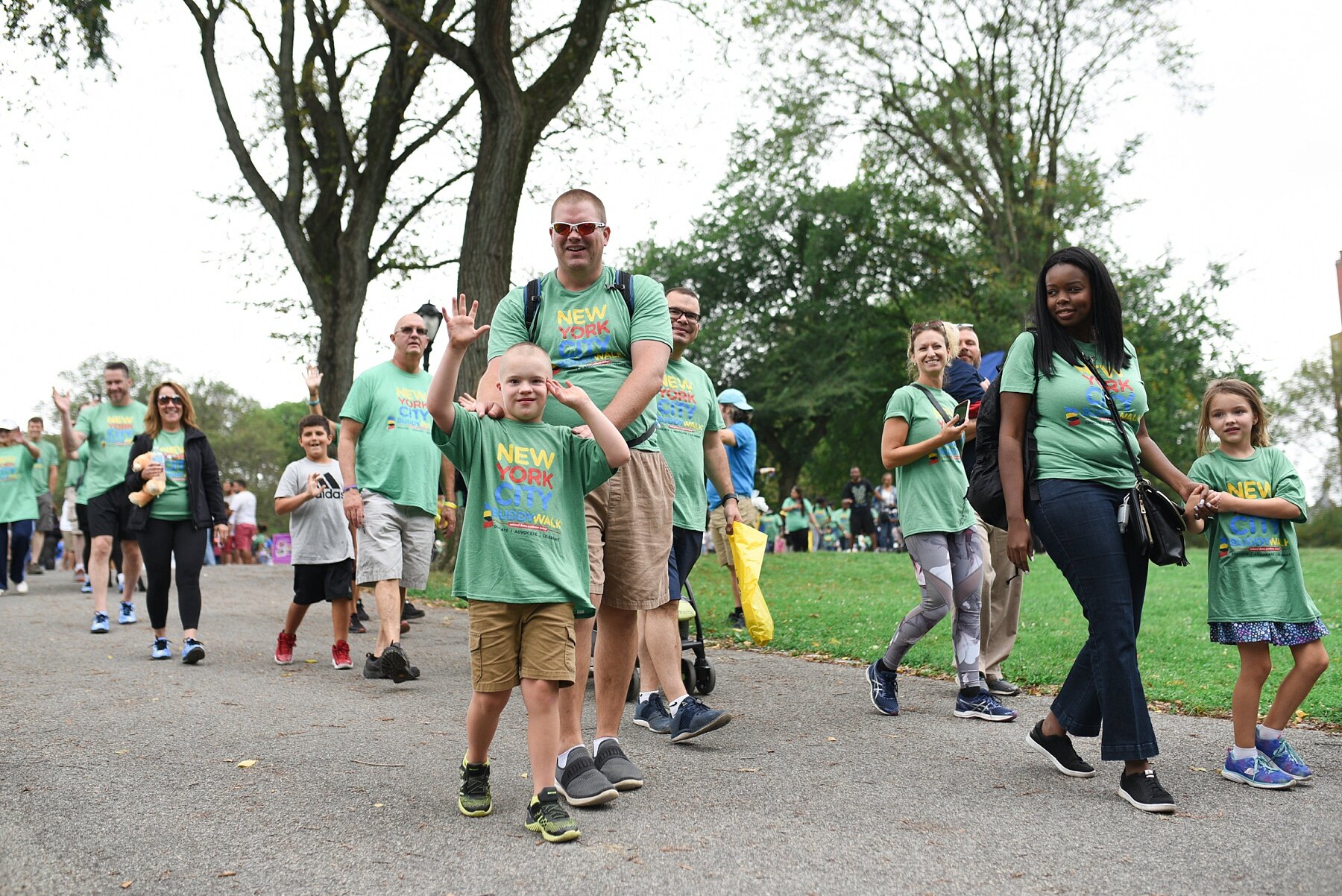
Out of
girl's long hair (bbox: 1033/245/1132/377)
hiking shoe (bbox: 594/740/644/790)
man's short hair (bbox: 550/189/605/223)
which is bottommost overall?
hiking shoe (bbox: 594/740/644/790)

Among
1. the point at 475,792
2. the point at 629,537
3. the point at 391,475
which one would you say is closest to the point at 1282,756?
the point at 629,537

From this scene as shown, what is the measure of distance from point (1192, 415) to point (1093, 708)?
32775 millimetres

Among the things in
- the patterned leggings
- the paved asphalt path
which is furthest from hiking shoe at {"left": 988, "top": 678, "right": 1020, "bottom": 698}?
the patterned leggings

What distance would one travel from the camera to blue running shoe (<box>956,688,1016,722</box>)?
20.4 feet

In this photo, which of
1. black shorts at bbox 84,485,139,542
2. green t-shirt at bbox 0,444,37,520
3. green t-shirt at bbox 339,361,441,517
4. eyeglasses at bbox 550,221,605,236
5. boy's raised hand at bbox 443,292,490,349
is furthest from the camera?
green t-shirt at bbox 0,444,37,520

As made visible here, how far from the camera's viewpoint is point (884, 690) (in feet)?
21.3

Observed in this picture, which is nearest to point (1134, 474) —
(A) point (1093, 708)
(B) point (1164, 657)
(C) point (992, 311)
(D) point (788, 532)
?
(A) point (1093, 708)

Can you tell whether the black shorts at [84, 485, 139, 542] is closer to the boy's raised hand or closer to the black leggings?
the black leggings

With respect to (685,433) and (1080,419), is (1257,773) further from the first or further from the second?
(685,433)

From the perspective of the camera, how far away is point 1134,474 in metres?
4.78

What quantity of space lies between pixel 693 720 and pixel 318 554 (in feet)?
12.6

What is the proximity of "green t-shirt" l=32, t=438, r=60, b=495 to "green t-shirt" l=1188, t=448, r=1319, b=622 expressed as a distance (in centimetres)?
1389

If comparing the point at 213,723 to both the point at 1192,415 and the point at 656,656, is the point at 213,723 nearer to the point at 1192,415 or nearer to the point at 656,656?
the point at 656,656

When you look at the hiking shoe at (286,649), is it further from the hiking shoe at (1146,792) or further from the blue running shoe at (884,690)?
the hiking shoe at (1146,792)
